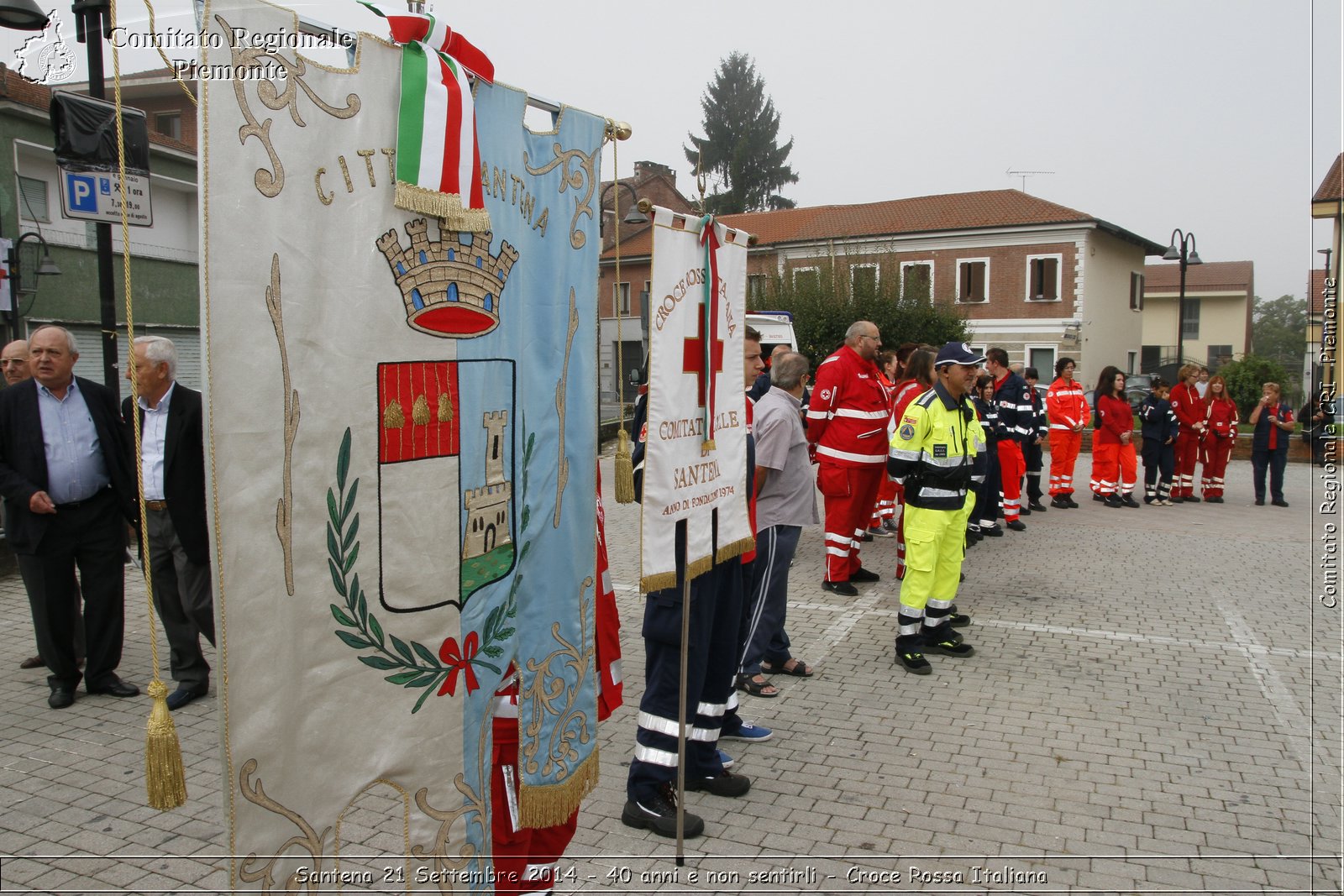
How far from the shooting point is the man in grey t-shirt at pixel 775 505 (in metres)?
5.27

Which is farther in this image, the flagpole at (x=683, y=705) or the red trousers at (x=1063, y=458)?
the red trousers at (x=1063, y=458)

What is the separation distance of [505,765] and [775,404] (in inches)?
124

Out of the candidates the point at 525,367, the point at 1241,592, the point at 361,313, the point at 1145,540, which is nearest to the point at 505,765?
the point at 525,367

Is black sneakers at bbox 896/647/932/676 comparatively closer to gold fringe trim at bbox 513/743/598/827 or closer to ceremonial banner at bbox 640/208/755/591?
ceremonial banner at bbox 640/208/755/591

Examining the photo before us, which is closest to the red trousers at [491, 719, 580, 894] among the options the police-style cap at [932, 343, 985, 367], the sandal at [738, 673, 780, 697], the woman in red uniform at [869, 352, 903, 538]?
the sandal at [738, 673, 780, 697]

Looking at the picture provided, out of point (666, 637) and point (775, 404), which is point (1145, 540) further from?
point (666, 637)

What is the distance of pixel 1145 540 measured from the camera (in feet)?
34.8

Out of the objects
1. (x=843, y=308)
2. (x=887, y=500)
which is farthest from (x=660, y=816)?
(x=843, y=308)

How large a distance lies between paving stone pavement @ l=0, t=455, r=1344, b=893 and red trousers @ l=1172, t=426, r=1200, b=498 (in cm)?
681

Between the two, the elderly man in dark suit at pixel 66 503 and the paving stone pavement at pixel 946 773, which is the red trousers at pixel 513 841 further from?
the elderly man in dark suit at pixel 66 503

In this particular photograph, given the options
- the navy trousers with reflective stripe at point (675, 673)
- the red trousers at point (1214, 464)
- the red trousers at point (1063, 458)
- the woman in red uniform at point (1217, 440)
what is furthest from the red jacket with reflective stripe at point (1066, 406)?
the navy trousers with reflective stripe at point (675, 673)

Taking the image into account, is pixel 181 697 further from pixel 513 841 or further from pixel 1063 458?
pixel 1063 458

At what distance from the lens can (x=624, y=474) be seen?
3305 mm

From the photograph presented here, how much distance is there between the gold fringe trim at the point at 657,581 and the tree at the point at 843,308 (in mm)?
26414
